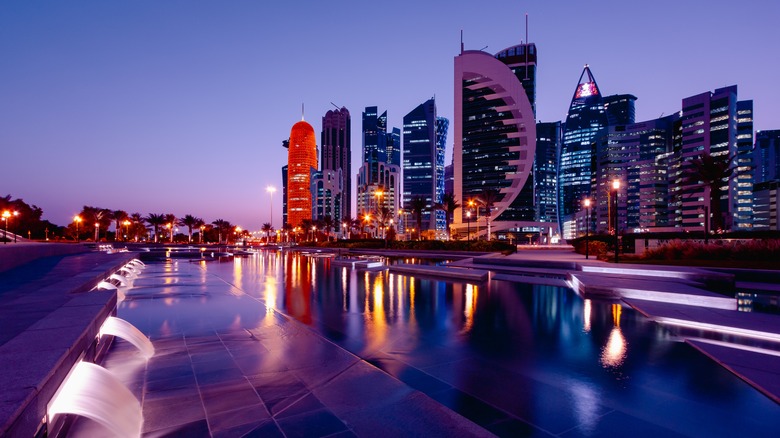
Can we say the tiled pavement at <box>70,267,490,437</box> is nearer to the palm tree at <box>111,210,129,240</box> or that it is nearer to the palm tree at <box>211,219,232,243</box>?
the palm tree at <box>111,210,129,240</box>

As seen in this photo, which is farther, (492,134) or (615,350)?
(492,134)

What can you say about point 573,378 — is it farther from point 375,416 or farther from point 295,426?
point 295,426

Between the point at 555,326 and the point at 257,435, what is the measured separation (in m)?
7.65

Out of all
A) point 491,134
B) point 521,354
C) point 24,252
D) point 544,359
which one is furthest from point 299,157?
point 544,359

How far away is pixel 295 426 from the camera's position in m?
3.94

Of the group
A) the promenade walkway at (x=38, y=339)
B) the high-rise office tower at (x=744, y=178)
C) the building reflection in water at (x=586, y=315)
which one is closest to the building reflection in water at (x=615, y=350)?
the building reflection in water at (x=586, y=315)

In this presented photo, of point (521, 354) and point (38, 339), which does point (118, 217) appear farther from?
point (521, 354)

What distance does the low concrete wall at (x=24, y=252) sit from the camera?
13771 millimetres

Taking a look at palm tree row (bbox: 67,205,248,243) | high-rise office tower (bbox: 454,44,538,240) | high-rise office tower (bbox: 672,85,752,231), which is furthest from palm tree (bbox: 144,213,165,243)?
high-rise office tower (bbox: 672,85,752,231)

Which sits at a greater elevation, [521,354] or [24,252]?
[24,252]

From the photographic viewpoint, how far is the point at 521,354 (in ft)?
22.6

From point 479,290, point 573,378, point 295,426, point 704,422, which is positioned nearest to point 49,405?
point 295,426

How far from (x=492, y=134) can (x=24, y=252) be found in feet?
424

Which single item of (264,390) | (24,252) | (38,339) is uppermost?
(24,252)
